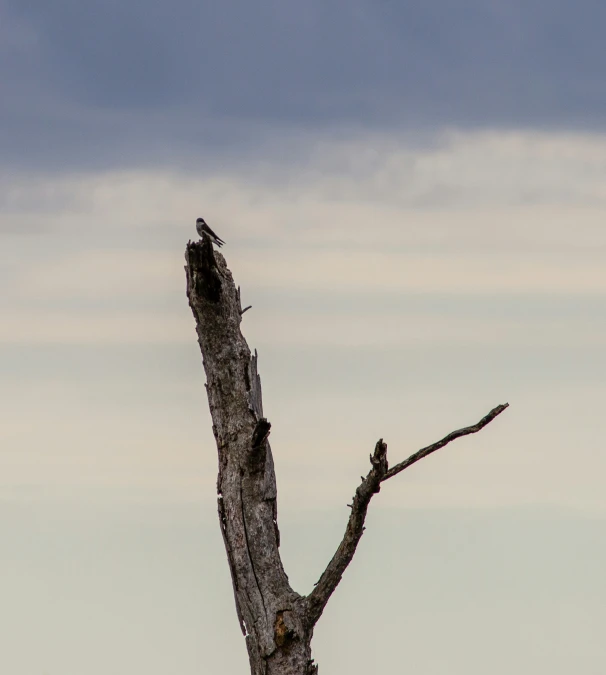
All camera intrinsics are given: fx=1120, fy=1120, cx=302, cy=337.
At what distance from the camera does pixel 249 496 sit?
13.8m

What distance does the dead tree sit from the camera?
44.1 ft

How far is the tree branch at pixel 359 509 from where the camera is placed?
12688 mm

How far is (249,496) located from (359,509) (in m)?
1.51

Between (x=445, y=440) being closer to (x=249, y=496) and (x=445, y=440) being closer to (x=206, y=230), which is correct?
(x=249, y=496)

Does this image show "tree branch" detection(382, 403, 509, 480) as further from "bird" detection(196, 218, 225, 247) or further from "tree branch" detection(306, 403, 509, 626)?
"bird" detection(196, 218, 225, 247)

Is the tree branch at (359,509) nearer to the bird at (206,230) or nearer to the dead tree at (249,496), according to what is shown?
the dead tree at (249,496)

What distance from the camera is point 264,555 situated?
542 inches

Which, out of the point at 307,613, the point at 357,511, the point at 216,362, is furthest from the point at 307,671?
the point at 216,362

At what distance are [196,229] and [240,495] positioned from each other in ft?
11.3

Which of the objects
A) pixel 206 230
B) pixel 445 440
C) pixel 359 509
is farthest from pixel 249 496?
pixel 206 230

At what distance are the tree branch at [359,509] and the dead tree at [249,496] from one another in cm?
1

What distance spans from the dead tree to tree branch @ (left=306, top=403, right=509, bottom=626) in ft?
0.04

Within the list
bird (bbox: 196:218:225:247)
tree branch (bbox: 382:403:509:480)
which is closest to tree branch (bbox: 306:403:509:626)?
tree branch (bbox: 382:403:509:480)

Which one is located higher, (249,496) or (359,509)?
(249,496)
